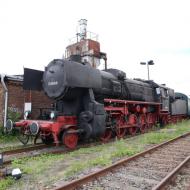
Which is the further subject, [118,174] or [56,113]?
[56,113]

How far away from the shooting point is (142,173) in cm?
595

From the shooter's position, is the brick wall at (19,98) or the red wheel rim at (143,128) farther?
the red wheel rim at (143,128)

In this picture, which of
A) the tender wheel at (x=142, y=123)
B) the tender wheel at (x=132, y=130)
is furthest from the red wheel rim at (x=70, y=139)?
the tender wheel at (x=142, y=123)

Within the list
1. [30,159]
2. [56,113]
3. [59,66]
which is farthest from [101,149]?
[59,66]

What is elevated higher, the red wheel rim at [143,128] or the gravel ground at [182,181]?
the red wheel rim at [143,128]

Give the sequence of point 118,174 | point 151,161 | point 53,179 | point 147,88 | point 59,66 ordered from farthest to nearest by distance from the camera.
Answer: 1. point 147,88
2. point 59,66
3. point 151,161
4. point 118,174
5. point 53,179

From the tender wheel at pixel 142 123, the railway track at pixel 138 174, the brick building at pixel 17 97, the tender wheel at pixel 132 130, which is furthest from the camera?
the tender wheel at pixel 142 123

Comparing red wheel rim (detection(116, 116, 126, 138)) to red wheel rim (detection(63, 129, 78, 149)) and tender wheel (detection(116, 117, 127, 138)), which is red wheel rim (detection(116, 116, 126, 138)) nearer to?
tender wheel (detection(116, 117, 127, 138))

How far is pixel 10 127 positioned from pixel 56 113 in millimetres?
1706

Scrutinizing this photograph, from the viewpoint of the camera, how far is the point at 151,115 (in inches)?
641

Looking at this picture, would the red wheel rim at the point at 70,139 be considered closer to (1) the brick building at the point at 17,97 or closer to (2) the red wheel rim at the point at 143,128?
(1) the brick building at the point at 17,97

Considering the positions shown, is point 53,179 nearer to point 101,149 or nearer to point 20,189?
point 20,189

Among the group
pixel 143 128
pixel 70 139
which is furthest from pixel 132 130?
pixel 70 139

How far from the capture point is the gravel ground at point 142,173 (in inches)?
199
